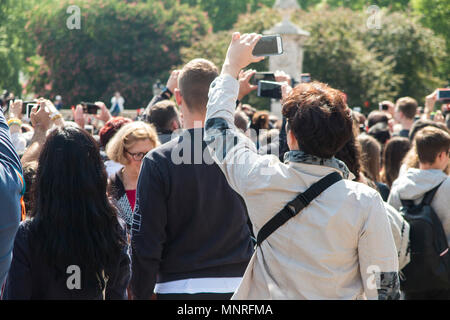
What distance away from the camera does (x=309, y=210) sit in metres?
2.40

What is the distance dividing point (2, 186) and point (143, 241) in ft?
5.23

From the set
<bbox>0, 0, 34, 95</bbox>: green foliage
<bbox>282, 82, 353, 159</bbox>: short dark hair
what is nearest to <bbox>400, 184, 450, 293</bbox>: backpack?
<bbox>282, 82, 353, 159</bbox>: short dark hair

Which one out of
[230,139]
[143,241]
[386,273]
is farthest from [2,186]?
[143,241]

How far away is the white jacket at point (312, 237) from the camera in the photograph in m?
2.36

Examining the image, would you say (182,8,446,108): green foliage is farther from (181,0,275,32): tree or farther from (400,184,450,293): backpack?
(400,184,450,293): backpack

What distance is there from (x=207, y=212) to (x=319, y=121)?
1.14 metres

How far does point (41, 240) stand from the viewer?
9.70 ft

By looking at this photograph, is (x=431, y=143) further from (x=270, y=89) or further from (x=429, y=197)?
(x=270, y=89)

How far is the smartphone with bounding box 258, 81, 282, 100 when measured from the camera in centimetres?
386

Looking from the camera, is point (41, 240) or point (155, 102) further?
point (155, 102)

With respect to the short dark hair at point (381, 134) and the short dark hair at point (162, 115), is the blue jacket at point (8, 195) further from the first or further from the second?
the short dark hair at point (381, 134)

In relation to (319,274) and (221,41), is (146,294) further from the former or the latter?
(221,41)

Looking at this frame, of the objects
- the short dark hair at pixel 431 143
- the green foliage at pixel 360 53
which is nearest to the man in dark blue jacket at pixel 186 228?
the short dark hair at pixel 431 143
